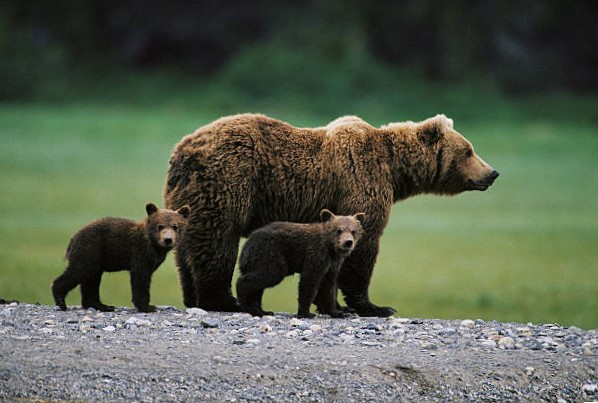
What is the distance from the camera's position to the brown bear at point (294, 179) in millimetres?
9492

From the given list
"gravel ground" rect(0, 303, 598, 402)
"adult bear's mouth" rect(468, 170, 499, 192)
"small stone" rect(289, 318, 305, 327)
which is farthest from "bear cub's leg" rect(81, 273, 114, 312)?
"adult bear's mouth" rect(468, 170, 499, 192)

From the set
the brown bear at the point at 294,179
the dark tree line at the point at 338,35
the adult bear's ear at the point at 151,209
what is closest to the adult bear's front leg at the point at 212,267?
the brown bear at the point at 294,179

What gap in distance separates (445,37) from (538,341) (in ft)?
110

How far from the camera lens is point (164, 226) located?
28.6 ft

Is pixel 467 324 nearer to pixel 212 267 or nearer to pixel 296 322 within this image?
pixel 296 322

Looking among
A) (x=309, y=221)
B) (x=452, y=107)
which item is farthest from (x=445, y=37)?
(x=309, y=221)

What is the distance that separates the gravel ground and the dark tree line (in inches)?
1237

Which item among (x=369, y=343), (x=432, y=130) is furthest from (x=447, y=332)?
(x=432, y=130)

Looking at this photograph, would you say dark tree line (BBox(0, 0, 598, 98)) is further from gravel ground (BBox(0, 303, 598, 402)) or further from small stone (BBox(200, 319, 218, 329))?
small stone (BBox(200, 319, 218, 329))

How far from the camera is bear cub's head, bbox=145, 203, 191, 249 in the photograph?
8.64m

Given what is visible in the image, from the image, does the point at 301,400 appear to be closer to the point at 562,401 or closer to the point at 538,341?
the point at 562,401

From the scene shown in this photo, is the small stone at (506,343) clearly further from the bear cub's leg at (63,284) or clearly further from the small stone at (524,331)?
the bear cub's leg at (63,284)

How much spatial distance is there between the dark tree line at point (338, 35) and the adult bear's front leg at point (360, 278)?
30.2m

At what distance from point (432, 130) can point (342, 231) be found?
1993 millimetres
